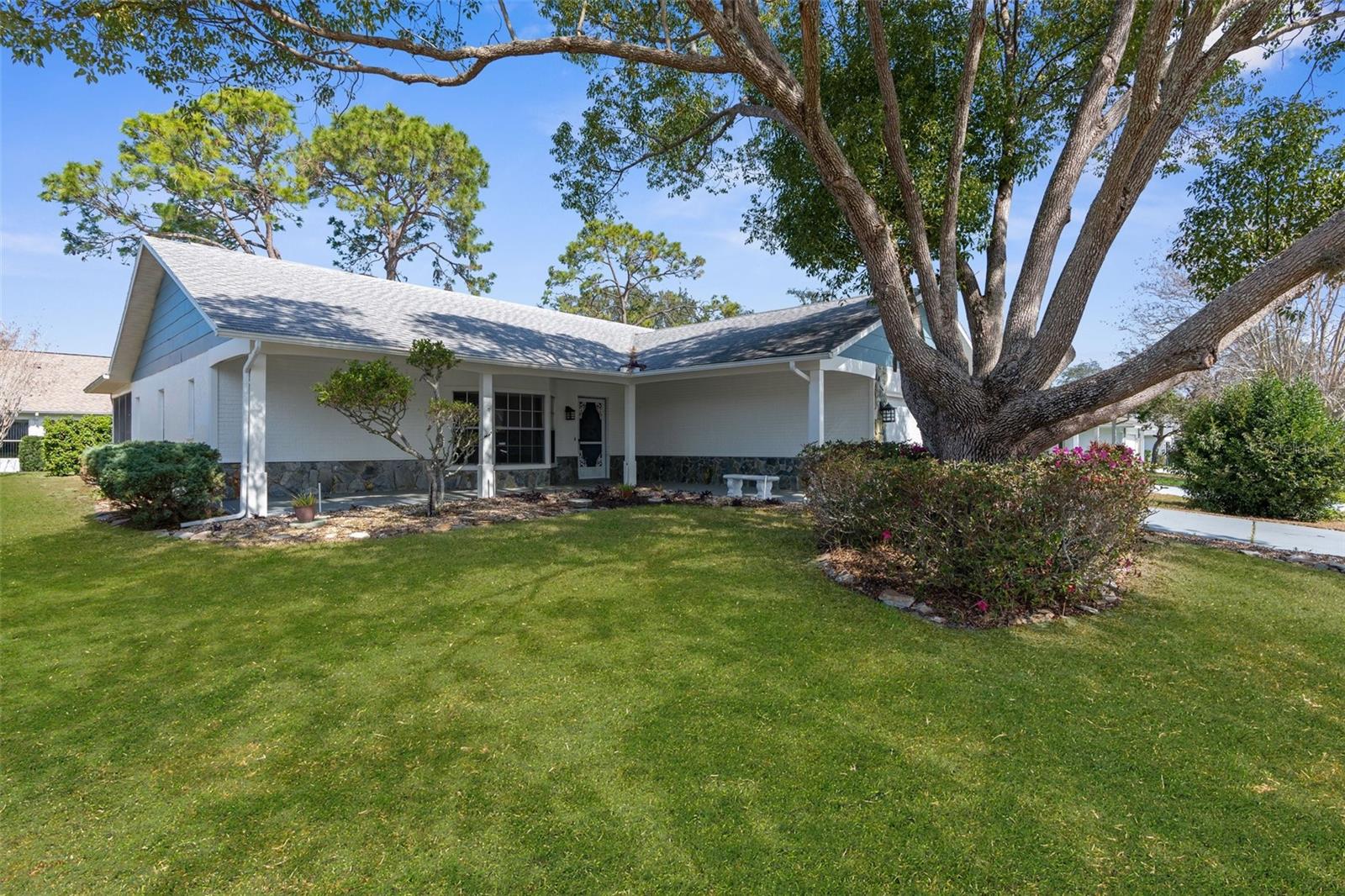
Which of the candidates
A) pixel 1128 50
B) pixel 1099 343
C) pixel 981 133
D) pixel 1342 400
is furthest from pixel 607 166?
pixel 1099 343

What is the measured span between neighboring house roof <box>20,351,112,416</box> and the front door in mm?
22092

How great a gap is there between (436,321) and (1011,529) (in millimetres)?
11258

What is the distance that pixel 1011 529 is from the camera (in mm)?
4781

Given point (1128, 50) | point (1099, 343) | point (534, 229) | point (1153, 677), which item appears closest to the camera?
point (1153, 677)

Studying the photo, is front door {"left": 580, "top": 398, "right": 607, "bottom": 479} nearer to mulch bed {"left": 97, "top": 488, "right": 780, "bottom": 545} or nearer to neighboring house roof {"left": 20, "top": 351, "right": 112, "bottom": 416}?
mulch bed {"left": 97, "top": 488, "right": 780, "bottom": 545}

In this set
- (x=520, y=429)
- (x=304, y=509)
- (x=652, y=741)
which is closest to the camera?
(x=652, y=741)

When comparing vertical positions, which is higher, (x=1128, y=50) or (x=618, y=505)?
(x=1128, y=50)

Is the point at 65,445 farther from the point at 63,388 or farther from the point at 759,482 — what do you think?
the point at 759,482

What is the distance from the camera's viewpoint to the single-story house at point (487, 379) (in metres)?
10.3

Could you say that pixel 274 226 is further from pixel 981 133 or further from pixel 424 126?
pixel 981 133

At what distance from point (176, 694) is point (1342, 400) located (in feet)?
84.0

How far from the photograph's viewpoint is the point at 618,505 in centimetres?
1091

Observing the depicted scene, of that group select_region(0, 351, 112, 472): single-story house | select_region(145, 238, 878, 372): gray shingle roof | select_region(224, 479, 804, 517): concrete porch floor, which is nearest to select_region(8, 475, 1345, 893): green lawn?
select_region(224, 479, 804, 517): concrete porch floor

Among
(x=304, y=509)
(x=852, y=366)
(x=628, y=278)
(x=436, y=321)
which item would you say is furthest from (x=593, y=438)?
(x=628, y=278)
